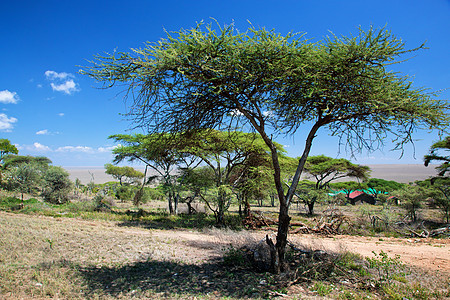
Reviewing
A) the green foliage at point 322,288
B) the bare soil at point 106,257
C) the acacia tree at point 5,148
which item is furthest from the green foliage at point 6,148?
the green foliage at point 322,288

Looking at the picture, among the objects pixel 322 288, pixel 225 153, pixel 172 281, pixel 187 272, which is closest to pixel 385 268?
pixel 322 288

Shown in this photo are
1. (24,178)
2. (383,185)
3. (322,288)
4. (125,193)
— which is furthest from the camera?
(383,185)

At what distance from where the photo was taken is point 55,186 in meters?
21.5

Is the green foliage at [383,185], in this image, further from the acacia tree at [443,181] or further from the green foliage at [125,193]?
the green foliage at [125,193]

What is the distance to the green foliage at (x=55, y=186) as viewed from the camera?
21.2 meters

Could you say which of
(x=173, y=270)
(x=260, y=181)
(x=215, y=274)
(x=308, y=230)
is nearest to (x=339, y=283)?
(x=215, y=274)

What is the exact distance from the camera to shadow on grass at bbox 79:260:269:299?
4629mm

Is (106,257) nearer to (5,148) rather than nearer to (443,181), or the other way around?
(443,181)

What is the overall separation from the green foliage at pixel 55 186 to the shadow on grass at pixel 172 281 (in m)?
19.0

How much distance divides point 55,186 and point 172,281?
20929 millimetres

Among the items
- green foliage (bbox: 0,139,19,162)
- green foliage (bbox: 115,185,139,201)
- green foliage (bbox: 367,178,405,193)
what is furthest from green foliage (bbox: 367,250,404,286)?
green foliage (bbox: 0,139,19,162)

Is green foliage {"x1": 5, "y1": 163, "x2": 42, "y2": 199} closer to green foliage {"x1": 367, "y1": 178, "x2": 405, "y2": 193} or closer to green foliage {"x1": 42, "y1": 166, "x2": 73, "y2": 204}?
green foliage {"x1": 42, "y1": 166, "x2": 73, "y2": 204}

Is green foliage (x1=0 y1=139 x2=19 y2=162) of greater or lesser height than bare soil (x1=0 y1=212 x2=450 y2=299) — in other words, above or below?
above

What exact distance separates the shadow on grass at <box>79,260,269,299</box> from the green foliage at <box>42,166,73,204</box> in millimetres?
18977
